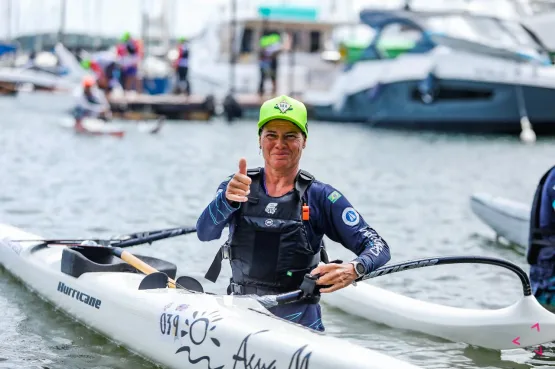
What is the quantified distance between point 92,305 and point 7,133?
21.1m

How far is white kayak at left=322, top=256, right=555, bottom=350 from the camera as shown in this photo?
A: 23.4ft

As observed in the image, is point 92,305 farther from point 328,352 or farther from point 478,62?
point 478,62

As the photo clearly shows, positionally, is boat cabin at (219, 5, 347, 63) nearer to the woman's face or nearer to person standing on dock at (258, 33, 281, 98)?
person standing on dock at (258, 33, 281, 98)

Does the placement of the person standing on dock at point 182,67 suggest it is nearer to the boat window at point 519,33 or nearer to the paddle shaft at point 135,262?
the boat window at point 519,33

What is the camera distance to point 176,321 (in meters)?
6.15

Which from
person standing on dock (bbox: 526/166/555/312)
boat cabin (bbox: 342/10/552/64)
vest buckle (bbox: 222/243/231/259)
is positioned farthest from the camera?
boat cabin (bbox: 342/10/552/64)

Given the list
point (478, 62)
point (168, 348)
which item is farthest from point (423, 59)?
point (168, 348)

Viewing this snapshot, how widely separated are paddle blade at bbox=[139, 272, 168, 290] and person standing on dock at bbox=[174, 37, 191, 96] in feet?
94.2

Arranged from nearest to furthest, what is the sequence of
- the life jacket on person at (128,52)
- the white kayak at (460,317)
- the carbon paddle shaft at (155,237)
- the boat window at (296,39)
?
1. the white kayak at (460,317)
2. the carbon paddle shaft at (155,237)
3. the life jacket on person at (128,52)
4. the boat window at (296,39)

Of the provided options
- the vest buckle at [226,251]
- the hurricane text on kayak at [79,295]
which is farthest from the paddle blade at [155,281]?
the vest buckle at [226,251]

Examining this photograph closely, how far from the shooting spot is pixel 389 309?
8219 mm

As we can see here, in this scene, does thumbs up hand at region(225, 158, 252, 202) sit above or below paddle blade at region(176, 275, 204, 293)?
above

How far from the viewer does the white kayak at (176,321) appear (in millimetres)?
5332

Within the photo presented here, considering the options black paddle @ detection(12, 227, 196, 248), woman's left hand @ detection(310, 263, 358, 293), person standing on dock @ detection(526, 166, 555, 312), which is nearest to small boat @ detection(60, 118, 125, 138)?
black paddle @ detection(12, 227, 196, 248)
